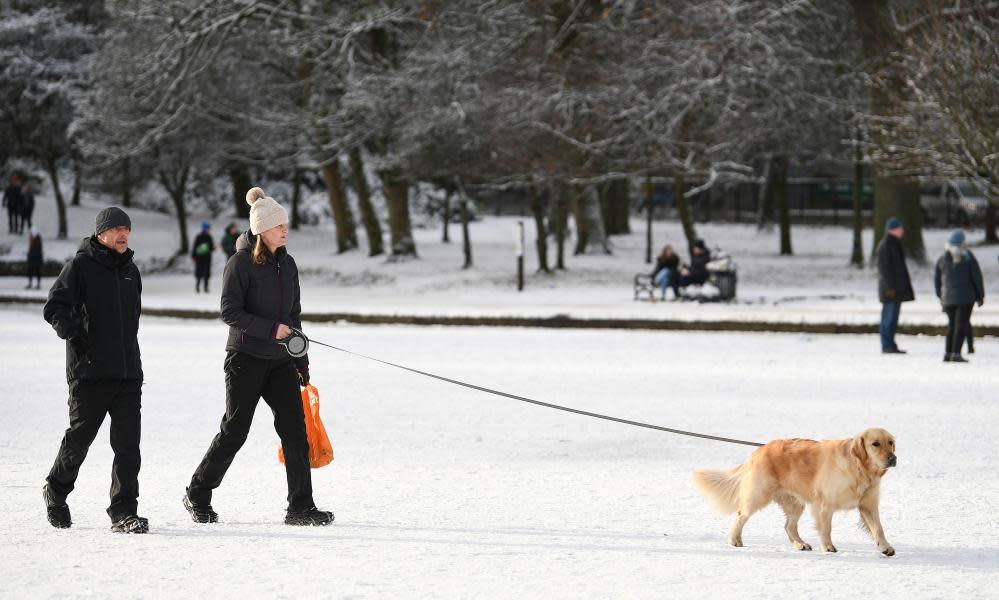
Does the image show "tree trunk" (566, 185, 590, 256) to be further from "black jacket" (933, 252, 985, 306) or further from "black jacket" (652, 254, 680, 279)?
"black jacket" (933, 252, 985, 306)

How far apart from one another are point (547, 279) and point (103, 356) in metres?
24.6

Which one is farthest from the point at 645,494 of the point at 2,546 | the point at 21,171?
the point at 21,171

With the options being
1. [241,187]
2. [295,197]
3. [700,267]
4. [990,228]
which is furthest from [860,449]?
[241,187]

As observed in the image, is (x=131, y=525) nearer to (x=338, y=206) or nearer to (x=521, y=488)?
(x=521, y=488)

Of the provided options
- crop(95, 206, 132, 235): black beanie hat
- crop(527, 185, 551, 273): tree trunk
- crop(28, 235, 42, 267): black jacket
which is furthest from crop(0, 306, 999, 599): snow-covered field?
crop(28, 235, 42, 267): black jacket

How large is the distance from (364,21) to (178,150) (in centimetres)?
918

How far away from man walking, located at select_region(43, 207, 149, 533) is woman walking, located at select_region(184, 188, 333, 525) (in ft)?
1.40

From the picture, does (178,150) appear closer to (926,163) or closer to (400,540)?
A: (926,163)

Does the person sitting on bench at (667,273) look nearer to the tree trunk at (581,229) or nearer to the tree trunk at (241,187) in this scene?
the tree trunk at (581,229)

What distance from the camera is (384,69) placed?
34.4 m

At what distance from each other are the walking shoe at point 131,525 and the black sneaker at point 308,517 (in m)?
0.76

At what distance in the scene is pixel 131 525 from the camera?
23.6 ft

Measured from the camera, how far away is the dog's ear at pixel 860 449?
20.7ft

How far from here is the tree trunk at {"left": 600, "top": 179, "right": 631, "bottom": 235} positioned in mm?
47281
